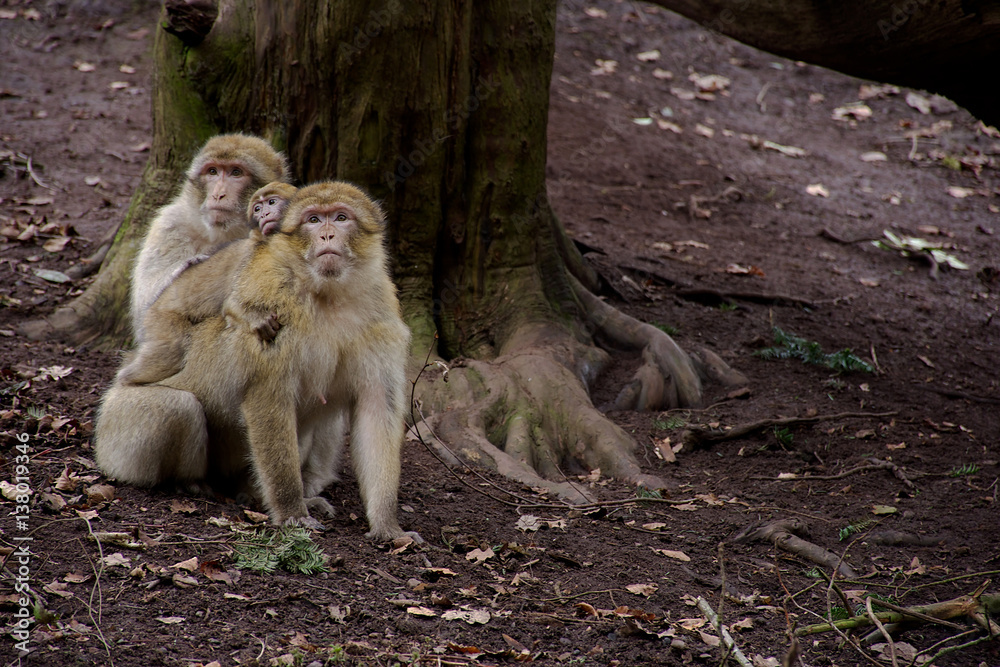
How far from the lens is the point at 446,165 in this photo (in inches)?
220

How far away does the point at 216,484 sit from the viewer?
4.64 meters

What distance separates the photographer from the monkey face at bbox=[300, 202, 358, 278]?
4.05 metres

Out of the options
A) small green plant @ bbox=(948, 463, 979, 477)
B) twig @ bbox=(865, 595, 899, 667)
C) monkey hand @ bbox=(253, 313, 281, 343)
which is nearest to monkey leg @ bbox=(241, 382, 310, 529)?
monkey hand @ bbox=(253, 313, 281, 343)

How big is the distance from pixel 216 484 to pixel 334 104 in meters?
2.31

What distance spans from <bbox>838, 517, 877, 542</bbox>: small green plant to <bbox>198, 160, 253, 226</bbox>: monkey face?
3.75 m

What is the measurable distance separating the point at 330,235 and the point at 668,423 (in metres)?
2.75

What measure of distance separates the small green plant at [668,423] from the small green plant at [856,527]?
1293mm

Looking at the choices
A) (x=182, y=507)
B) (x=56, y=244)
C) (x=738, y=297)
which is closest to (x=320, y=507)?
(x=182, y=507)

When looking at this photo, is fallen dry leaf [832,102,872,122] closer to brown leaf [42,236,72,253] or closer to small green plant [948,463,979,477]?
small green plant [948,463,979,477]

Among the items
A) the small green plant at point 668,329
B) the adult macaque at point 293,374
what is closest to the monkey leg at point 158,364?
the adult macaque at point 293,374

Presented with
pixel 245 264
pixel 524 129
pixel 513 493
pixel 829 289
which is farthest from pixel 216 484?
pixel 829 289

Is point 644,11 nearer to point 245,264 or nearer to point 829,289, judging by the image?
point 829,289

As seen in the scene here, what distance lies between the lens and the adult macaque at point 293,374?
4109 millimetres

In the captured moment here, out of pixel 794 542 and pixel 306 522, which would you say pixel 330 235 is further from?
pixel 794 542
